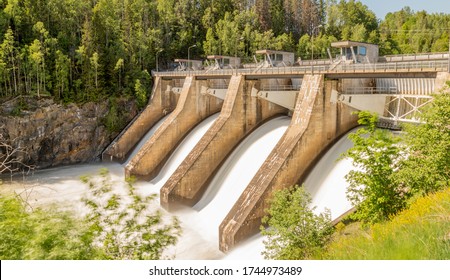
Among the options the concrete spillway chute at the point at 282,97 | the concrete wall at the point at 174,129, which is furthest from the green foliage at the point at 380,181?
the concrete wall at the point at 174,129

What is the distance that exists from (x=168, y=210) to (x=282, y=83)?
13.8 metres

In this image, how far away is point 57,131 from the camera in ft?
122

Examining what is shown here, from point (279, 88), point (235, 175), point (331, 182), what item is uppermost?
point (279, 88)

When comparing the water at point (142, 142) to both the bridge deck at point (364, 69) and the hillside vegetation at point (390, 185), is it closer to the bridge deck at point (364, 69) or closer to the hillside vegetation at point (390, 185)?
the bridge deck at point (364, 69)

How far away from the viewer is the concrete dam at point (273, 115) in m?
19.3

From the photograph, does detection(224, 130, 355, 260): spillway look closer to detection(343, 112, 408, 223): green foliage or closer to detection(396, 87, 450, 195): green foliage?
detection(343, 112, 408, 223): green foliage

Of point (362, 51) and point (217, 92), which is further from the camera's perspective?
point (217, 92)

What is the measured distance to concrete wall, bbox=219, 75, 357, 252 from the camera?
62.2ft

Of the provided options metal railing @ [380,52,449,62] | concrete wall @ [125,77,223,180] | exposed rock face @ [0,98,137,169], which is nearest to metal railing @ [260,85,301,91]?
metal railing @ [380,52,449,62]

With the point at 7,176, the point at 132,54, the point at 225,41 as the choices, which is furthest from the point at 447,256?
the point at 225,41

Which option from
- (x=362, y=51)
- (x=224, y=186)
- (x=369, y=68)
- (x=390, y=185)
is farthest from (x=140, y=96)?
(x=390, y=185)

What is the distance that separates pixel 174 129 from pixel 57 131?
41.7 ft

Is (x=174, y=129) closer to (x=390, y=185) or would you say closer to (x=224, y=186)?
(x=224, y=186)

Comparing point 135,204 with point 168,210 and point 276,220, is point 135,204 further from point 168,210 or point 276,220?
point 168,210
